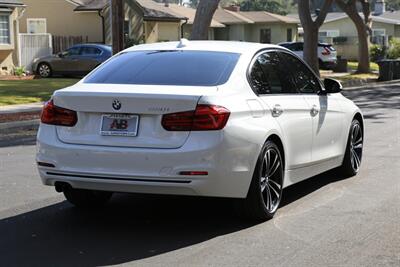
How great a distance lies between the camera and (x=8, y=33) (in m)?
30.3

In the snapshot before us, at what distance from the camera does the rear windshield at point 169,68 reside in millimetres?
6238

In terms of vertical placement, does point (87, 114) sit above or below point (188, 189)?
above

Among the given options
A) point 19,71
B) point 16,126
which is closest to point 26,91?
point 16,126

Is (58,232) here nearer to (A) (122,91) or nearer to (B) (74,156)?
(B) (74,156)

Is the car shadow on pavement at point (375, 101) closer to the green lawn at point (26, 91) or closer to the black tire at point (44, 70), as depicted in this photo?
the green lawn at point (26, 91)

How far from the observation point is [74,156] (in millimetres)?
5918

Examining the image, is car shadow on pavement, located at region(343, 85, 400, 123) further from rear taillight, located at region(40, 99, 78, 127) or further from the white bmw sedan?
rear taillight, located at region(40, 99, 78, 127)

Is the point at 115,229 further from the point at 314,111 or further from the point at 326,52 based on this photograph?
the point at 326,52

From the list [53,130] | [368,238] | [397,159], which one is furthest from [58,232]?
[397,159]

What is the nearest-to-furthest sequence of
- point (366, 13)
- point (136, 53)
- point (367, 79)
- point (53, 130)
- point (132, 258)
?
point (132, 258), point (53, 130), point (136, 53), point (367, 79), point (366, 13)

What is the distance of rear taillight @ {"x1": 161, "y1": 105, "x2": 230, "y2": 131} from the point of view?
5.67 meters

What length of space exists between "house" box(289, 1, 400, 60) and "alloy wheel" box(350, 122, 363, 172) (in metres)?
45.6

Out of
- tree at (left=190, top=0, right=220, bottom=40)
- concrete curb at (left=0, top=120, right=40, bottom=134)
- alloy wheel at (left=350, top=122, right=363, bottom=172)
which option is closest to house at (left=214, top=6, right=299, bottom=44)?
tree at (left=190, top=0, right=220, bottom=40)

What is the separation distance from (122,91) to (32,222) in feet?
5.12
